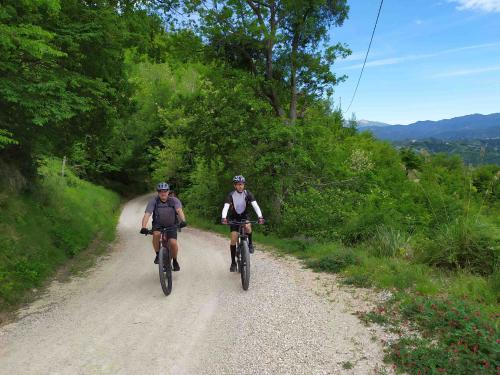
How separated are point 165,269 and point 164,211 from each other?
3.97ft

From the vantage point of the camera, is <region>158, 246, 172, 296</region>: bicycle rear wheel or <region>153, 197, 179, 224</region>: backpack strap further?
<region>153, 197, 179, 224</region>: backpack strap

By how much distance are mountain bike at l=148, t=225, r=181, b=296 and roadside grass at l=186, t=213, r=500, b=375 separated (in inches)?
145

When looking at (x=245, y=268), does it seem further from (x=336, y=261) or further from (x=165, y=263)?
(x=336, y=261)

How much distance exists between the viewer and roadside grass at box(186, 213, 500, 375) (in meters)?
4.45

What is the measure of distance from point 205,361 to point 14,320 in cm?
393

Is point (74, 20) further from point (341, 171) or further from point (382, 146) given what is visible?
point (382, 146)

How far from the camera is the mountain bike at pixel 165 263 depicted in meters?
7.38

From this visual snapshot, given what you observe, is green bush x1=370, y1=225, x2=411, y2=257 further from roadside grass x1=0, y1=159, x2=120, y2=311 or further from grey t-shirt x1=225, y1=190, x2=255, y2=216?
roadside grass x1=0, y1=159, x2=120, y2=311

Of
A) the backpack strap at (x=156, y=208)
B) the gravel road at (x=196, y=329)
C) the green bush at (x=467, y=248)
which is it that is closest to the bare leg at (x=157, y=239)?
the backpack strap at (x=156, y=208)

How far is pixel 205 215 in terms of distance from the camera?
23.1m

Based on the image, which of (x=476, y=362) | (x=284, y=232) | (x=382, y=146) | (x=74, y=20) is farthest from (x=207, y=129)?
(x=382, y=146)

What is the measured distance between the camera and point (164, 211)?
805cm

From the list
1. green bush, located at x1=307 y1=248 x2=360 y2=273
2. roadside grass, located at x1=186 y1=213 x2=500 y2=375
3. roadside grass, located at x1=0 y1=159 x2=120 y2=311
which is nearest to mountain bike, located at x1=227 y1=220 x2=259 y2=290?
roadside grass, located at x1=186 y1=213 x2=500 y2=375

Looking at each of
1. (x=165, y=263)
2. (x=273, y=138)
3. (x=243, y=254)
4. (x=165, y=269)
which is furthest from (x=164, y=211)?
(x=273, y=138)
